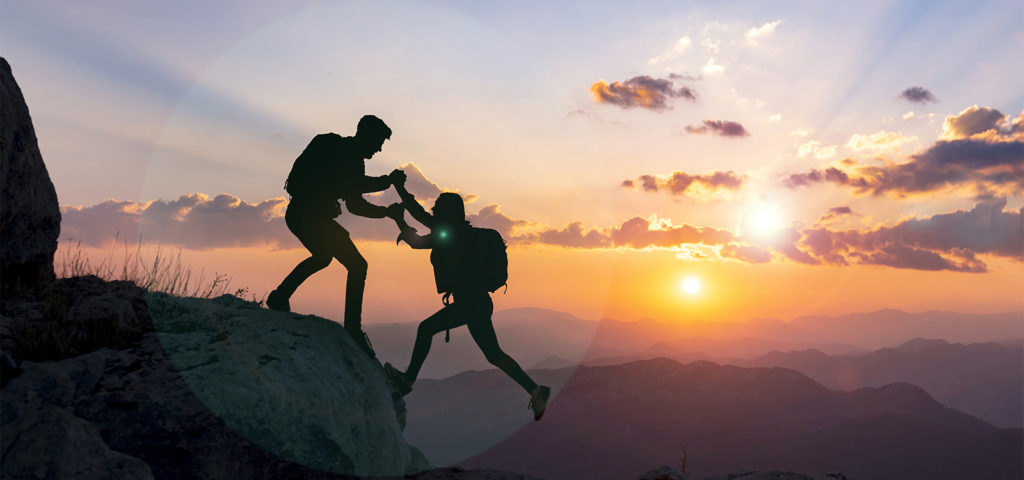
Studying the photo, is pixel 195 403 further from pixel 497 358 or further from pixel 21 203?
pixel 497 358

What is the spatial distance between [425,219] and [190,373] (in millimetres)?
3611

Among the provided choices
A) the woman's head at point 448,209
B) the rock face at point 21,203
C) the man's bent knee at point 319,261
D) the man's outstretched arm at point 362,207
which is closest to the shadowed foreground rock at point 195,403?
the rock face at point 21,203

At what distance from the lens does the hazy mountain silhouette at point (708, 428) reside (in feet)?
309

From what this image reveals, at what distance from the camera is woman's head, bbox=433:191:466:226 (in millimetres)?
8195

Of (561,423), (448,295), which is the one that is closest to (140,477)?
(448,295)

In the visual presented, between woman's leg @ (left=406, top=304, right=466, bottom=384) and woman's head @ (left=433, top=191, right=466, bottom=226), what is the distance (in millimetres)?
1228

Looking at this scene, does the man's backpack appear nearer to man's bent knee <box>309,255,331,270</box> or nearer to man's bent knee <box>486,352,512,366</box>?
man's bent knee <box>309,255,331,270</box>

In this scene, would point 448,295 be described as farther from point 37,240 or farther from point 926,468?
point 926,468

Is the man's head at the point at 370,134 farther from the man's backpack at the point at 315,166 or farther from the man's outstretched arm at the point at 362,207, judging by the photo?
the man's outstretched arm at the point at 362,207

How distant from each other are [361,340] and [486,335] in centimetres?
179

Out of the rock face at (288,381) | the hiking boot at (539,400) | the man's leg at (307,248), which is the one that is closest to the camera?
the rock face at (288,381)

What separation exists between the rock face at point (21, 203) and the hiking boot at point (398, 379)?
4354 millimetres

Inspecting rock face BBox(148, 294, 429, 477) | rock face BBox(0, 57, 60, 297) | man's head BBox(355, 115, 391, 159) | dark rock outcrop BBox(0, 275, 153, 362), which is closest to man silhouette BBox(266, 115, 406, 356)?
man's head BBox(355, 115, 391, 159)

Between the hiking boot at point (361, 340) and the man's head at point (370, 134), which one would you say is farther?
the hiking boot at point (361, 340)
